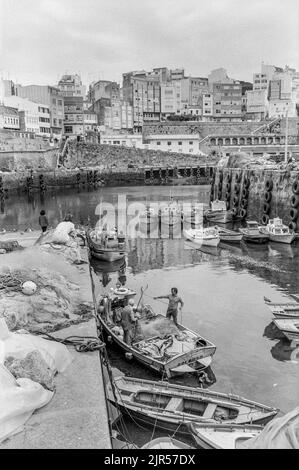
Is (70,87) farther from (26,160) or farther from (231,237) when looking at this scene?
(231,237)

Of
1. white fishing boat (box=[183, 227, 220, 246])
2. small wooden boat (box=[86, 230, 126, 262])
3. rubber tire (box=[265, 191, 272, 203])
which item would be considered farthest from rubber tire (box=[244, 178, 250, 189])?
small wooden boat (box=[86, 230, 126, 262])

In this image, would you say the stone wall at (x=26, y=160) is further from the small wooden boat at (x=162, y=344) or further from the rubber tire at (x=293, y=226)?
the small wooden boat at (x=162, y=344)

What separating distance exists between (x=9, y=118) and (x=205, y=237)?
2247 inches

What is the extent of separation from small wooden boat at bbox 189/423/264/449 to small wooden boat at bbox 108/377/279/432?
15.2 inches

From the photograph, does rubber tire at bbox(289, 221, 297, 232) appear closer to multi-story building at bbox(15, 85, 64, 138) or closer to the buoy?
the buoy

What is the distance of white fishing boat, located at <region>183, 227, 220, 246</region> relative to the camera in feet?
87.2

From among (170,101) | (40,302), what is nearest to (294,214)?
(40,302)

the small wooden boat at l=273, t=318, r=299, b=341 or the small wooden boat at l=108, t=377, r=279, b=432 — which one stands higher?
the small wooden boat at l=108, t=377, r=279, b=432

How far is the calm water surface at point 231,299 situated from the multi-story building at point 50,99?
59488mm

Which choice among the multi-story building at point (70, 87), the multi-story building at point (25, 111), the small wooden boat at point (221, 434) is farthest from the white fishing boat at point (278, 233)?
the multi-story building at point (70, 87)

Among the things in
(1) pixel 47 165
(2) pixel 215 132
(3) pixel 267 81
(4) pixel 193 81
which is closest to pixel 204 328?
(1) pixel 47 165

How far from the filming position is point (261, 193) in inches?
1412

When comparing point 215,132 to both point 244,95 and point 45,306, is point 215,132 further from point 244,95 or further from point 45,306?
point 45,306

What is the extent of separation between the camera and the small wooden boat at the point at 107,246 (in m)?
22.5
